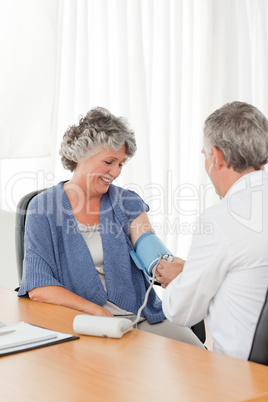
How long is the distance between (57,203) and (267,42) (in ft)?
9.34

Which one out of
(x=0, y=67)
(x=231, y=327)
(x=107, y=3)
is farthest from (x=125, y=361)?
(x=107, y=3)

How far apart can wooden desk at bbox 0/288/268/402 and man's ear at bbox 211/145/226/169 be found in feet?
1.71

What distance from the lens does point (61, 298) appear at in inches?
70.2

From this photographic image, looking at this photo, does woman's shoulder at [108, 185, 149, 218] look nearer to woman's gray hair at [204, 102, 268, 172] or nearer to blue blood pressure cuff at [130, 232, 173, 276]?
blue blood pressure cuff at [130, 232, 173, 276]

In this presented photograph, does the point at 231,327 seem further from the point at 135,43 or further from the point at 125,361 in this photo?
the point at 135,43

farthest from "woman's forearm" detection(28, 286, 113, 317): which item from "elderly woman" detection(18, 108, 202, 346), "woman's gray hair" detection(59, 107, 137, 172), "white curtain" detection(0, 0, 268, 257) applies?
"white curtain" detection(0, 0, 268, 257)

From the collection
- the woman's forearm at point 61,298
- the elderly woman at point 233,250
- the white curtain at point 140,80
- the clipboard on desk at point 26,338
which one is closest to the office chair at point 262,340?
the elderly woman at point 233,250

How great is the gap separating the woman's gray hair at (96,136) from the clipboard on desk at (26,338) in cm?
90

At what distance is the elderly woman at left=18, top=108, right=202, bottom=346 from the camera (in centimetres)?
191

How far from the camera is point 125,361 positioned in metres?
1.23

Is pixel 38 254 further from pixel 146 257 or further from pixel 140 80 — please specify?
pixel 140 80

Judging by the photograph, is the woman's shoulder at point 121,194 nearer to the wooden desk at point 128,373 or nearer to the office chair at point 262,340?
the wooden desk at point 128,373

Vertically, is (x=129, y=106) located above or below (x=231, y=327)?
above

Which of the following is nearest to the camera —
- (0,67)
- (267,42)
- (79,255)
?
(79,255)
